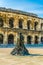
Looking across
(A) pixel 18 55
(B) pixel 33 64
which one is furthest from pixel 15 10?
(B) pixel 33 64

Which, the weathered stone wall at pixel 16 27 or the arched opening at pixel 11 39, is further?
the arched opening at pixel 11 39

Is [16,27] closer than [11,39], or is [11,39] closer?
[16,27]

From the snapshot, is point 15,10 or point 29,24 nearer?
point 15,10

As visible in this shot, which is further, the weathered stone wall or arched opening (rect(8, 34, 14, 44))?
arched opening (rect(8, 34, 14, 44))

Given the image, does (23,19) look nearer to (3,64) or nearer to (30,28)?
(30,28)

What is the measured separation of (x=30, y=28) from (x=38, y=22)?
3185mm

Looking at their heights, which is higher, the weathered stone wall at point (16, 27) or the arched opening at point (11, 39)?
the weathered stone wall at point (16, 27)

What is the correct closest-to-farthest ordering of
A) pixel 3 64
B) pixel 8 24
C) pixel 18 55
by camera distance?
pixel 3 64 → pixel 18 55 → pixel 8 24

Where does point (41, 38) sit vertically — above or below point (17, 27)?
below

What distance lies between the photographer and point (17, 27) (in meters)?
37.2

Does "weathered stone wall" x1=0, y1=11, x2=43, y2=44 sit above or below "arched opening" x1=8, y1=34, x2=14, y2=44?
above

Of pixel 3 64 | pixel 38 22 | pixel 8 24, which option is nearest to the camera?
pixel 3 64

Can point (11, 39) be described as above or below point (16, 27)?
below

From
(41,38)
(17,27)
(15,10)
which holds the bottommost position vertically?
(41,38)
